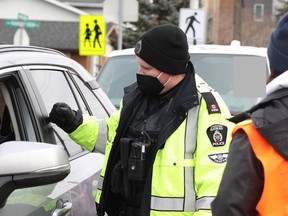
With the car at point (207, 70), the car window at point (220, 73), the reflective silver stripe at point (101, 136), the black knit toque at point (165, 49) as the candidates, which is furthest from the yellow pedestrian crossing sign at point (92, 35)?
the black knit toque at point (165, 49)

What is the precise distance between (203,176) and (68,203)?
0.66 m

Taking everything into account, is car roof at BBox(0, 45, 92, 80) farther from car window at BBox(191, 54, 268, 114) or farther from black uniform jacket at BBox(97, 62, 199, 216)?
car window at BBox(191, 54, 268, 114)

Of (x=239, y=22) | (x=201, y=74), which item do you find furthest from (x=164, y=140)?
(x=239, y=22)

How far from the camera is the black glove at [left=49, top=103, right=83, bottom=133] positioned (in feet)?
10.5

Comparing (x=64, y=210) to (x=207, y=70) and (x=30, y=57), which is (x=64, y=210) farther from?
(x=207, y=70)

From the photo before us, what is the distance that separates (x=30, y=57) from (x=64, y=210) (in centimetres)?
82

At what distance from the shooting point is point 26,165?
2361 mm

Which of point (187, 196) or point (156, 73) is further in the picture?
point (156, 73)

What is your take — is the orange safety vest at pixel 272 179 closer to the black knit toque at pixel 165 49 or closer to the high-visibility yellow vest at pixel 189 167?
the high-visibility yellow vest at pixel 189 167

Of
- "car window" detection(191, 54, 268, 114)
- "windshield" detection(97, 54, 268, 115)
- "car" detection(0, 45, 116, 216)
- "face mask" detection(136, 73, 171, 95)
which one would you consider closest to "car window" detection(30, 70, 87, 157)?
"car" detection(0, 45, 116, 216)

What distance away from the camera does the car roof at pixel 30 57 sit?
290 cm

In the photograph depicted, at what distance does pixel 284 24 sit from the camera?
6.81ft

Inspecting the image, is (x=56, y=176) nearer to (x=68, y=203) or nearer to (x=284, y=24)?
(x=68, y=203)

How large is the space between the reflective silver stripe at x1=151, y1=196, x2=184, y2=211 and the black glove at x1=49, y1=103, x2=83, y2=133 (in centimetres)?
69
